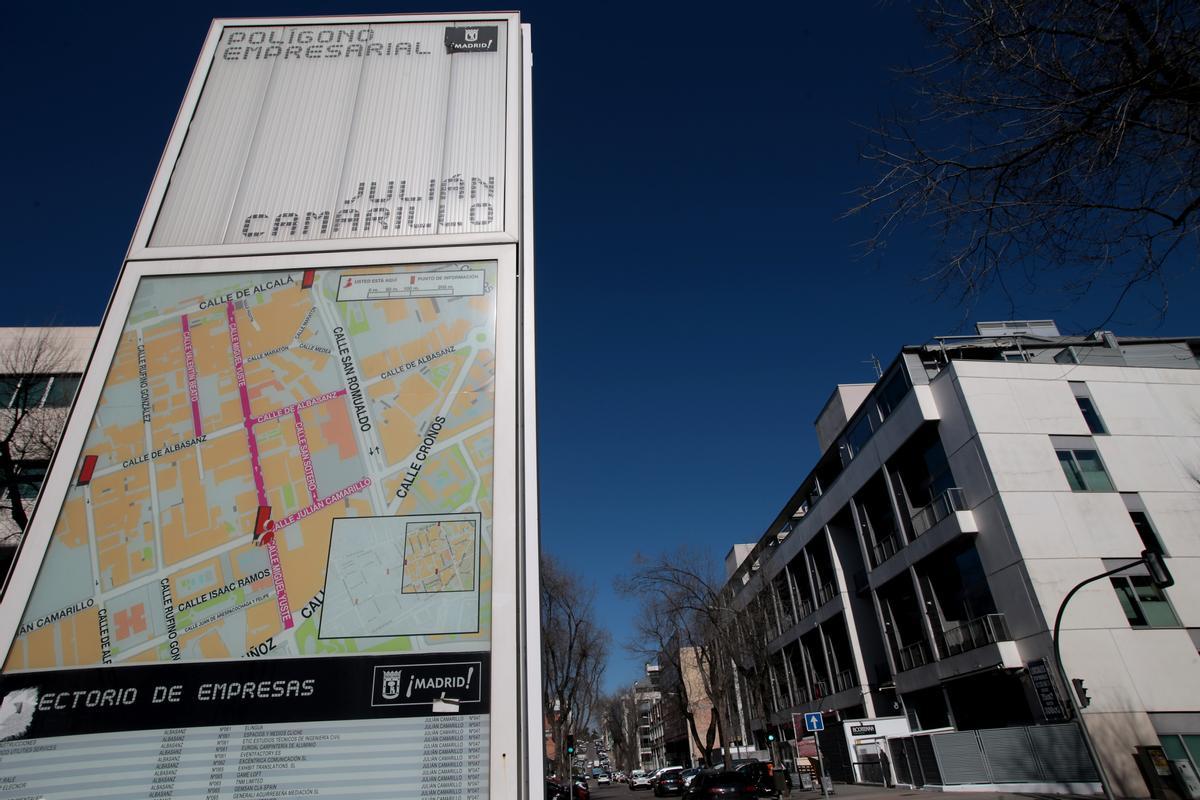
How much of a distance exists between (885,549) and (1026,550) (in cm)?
856

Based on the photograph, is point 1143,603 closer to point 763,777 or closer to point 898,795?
point 898,795

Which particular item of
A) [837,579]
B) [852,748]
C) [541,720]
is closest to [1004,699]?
[852,748]

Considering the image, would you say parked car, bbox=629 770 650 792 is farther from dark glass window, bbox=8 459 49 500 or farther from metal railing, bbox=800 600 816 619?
dark glass window, bbox=8 459 49 500

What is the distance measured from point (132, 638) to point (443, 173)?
3132 millimetres

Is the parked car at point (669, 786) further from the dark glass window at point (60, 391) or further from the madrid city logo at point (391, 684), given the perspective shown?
the madrid city logo at point (391, 684)

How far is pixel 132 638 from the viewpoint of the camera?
2766mm

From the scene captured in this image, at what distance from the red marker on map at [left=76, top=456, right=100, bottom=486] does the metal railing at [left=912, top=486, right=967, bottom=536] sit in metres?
22.9

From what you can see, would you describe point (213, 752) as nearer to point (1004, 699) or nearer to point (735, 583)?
point (1004, 699)

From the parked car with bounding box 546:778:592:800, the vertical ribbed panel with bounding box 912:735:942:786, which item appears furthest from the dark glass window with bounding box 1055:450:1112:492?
the parked car with bounding box 546:778:592:800

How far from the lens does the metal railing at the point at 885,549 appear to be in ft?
84.0

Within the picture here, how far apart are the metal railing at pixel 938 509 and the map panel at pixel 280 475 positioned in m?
21.8

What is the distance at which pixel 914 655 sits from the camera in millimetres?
24188

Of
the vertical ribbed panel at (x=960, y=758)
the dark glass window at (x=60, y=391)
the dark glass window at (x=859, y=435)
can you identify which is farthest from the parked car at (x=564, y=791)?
the dark glass window at (x=60, y=391)

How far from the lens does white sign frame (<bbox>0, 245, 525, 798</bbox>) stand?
8.70 ft
